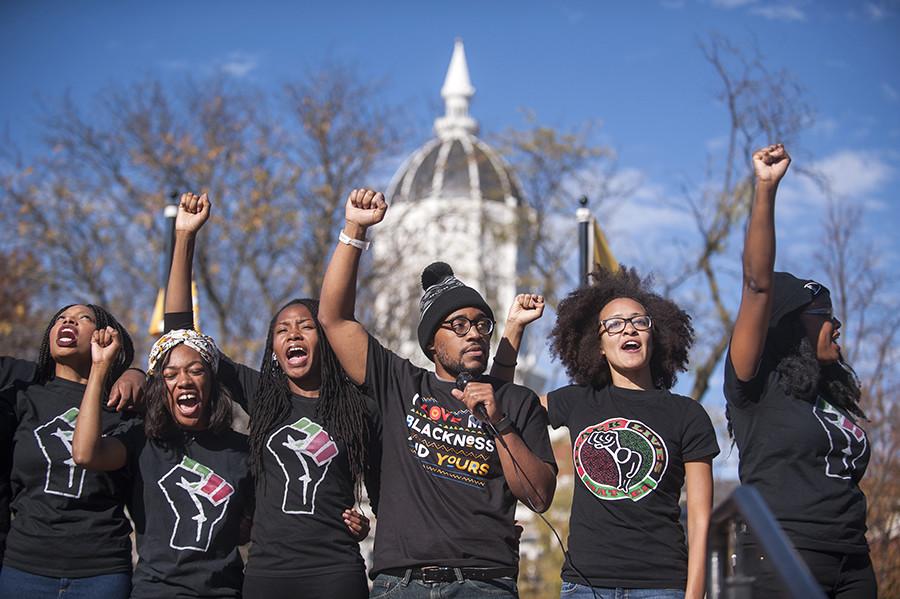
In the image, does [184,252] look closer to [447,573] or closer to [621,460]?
[447,573]

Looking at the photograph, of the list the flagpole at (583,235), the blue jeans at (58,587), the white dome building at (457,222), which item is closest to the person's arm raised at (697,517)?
the blue jeans at (58,587)

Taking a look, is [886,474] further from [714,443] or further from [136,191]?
[136,191]

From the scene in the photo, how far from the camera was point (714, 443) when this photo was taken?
14.8 ft

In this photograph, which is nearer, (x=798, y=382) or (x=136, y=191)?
(x=798, y=382)

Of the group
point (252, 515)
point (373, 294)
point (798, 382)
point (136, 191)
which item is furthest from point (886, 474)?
point (136, 191)

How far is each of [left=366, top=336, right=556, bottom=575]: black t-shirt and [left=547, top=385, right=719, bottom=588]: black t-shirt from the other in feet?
0.66

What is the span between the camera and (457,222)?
24938mm

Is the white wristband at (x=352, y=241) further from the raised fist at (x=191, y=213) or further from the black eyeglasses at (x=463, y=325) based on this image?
the raised fist at (x=191, y=213)

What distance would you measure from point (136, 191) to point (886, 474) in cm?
1586

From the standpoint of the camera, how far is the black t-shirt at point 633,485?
170 inches

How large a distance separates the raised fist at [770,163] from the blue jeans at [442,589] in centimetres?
185

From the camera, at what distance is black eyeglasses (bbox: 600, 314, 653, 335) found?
15.8 feet

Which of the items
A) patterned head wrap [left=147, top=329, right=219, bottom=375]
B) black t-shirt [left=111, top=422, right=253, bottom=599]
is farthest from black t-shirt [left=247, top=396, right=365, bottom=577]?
patterned head wrap [left=147, top=329, right=219, bottom=375]

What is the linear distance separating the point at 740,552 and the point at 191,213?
317cm
